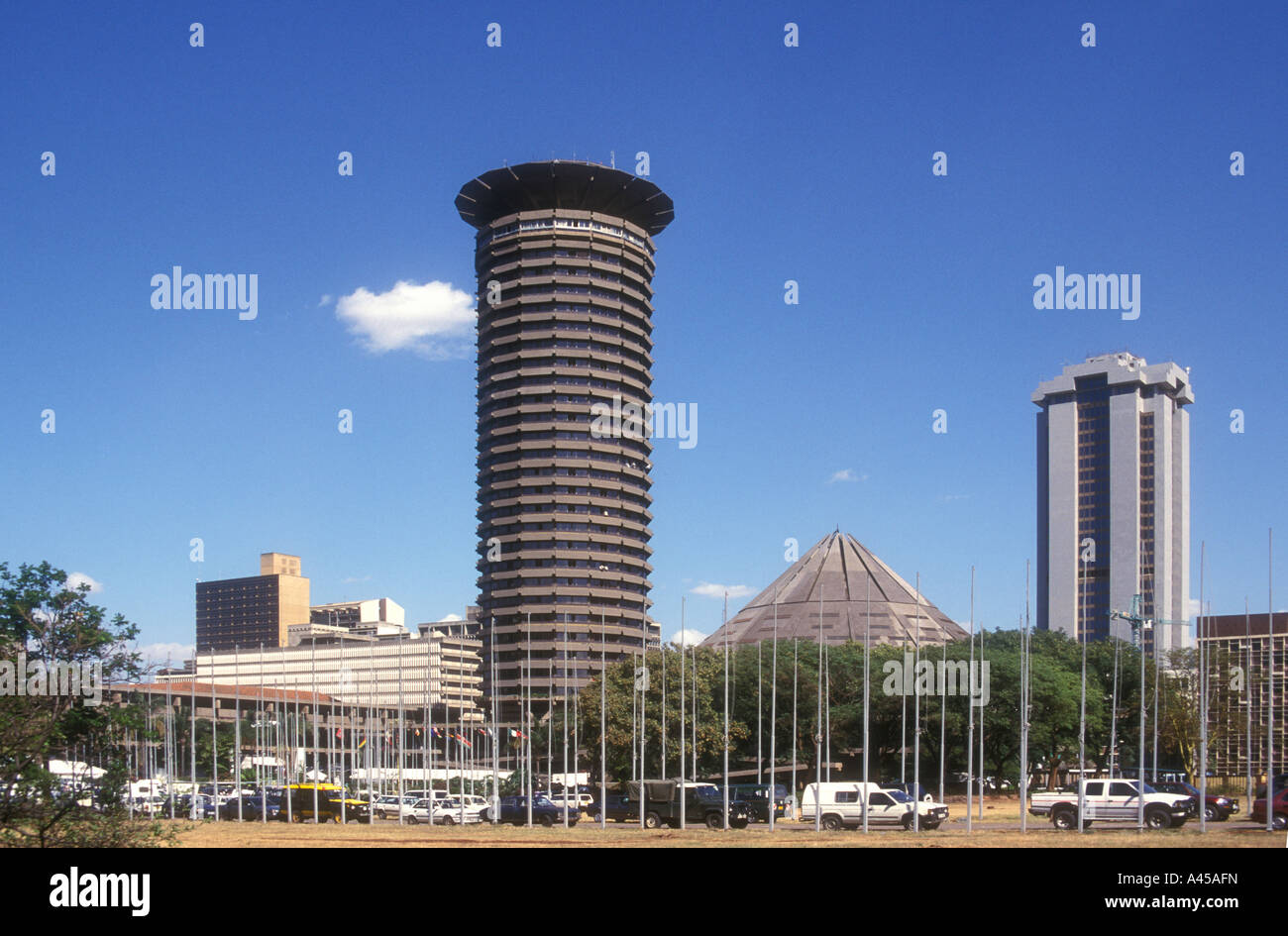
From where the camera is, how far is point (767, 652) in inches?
3642

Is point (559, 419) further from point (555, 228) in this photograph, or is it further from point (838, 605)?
point (838, 605)

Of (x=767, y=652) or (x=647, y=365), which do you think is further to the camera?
(x=647, y=365)

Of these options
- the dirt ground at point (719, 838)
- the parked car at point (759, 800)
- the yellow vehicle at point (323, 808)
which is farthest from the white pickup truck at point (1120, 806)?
the yellow vehicle at point (323, 808)

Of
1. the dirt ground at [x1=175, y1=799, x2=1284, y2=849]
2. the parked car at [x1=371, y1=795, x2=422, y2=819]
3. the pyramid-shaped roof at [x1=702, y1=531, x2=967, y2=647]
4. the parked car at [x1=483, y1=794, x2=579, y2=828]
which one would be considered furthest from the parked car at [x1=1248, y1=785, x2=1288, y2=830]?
the pyramid-shaped roof at [x1=702, y1=531, x2=967, y2=647]

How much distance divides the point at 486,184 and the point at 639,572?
57898mm

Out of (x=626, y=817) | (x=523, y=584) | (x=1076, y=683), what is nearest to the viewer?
(x=626, y=817)

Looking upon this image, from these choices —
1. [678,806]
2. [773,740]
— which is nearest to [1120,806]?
[773,740]

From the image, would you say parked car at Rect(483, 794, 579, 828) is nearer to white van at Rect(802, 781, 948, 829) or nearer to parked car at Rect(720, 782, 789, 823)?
parked car at Rect(720, 782, 789, 823)

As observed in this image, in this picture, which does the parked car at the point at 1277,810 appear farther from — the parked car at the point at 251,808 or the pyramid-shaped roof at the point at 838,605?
the pyramid-shaped roof at the point at 838,605

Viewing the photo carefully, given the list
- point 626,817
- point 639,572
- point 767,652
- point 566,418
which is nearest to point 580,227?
point 566,418

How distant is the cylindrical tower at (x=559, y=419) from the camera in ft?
549

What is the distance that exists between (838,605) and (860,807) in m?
86.9
